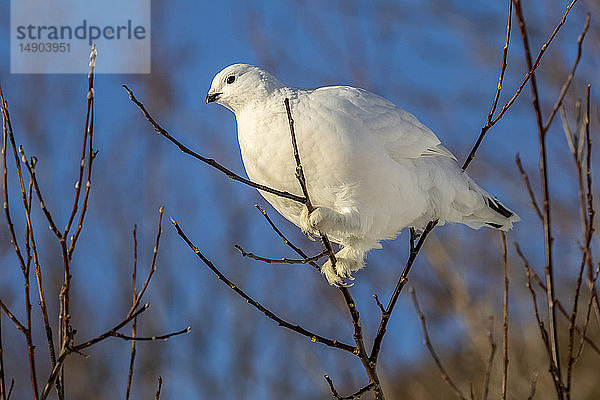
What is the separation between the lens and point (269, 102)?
248cm

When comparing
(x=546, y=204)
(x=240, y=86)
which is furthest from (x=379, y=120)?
(x=546, y=204)

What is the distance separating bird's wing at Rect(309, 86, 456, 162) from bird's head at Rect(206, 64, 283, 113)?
0.73ft

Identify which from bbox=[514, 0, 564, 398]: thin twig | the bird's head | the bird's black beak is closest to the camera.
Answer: bbox=[514, 0, 564, 398]: thin twig

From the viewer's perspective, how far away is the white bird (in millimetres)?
2311

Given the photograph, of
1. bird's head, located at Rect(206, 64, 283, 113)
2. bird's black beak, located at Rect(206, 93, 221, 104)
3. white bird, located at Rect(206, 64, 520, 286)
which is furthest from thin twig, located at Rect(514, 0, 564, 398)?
bird's black beak, located at Rect(206, 93, 221, 104)

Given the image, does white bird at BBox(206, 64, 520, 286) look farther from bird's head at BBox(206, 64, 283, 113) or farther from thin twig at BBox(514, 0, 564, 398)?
thin twig at BBox(514, 0, 564, 398)

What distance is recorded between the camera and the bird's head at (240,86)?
2.58 m

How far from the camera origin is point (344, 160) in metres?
2.30

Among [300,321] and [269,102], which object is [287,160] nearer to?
[269,102]

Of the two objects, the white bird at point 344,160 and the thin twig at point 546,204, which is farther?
the white bird at point 344,160

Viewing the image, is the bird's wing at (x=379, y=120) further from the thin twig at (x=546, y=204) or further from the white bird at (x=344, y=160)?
the thin twig at (x=546, y=204)

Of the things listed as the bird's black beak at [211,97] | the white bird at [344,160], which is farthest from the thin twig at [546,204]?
the bird's black beak at [211,97]

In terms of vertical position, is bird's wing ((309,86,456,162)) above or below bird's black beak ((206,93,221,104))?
below

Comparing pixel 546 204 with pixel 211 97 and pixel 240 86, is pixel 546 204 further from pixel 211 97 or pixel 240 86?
pixel 211 97
